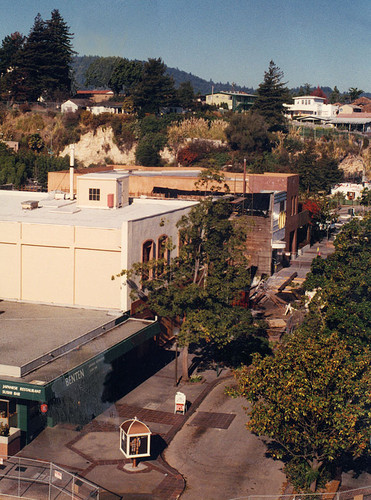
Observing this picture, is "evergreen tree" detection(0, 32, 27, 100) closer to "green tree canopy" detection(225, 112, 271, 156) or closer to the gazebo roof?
"green tree canopy" detection(225, 112, 271, 156)

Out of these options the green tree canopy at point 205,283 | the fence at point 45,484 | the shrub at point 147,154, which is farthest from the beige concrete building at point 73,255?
the shrub at point 147,154

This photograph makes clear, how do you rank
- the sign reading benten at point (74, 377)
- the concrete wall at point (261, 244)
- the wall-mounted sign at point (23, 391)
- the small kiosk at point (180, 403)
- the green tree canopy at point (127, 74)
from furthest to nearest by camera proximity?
the green tree canopy at point (127, 74), the concrete wall at point (261, 244), the small kiosk at point (180, 403), the sign reading benten at point (74, 377), the wall-mounted sign at point (23, 391)

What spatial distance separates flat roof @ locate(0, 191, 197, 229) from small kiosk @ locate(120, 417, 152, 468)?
43.5ft

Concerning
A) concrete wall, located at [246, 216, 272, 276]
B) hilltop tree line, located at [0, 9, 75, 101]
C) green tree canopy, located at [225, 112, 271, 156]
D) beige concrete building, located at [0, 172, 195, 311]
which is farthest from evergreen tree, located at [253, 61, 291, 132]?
beige concrete building, located at [0, 172, 195, 311]

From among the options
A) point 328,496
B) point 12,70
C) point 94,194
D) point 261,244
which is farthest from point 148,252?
point 12,70

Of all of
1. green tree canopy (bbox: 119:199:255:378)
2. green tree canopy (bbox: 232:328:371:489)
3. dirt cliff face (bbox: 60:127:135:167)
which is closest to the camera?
green tree canopy (bbox: 232:328:371:489)

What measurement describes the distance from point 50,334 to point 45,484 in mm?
9133

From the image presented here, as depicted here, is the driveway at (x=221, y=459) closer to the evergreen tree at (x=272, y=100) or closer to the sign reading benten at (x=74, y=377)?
the sign reading benten at (x=74, y=377)

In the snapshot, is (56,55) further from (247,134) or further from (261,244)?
(261,244)

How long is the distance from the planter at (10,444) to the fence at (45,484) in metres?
0.95

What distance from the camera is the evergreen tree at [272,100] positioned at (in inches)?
5153

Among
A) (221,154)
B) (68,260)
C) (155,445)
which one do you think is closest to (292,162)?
(221,154)

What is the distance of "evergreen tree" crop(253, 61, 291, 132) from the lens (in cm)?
13088

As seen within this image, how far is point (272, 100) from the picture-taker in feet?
433
